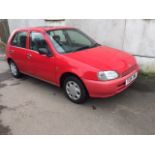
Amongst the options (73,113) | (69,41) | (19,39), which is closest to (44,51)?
(69,41)

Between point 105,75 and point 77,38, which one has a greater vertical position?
point 77,38

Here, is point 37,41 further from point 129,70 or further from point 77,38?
point 129,70

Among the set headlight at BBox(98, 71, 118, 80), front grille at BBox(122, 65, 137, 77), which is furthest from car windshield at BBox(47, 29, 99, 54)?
front grille at BBox(122, 65, 137, 77)

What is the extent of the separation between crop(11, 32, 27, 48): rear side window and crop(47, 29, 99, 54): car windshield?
95 cm

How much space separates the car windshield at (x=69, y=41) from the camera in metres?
3.86

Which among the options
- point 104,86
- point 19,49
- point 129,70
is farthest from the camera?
point 19,49

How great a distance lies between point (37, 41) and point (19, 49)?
88 centimetres

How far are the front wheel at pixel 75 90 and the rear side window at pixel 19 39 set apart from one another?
1818 millimetres

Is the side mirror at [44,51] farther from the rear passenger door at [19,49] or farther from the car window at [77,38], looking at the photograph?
the rear passenger door at [19,49]

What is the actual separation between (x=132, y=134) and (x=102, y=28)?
3896 millimetres

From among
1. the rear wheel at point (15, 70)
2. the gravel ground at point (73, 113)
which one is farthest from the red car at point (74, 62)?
the rear wheel at point (15, 70)

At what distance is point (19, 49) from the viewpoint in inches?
187

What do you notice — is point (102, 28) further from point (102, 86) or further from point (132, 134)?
point (132, 134)

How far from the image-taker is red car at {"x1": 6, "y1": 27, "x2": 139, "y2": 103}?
3.23 metres
